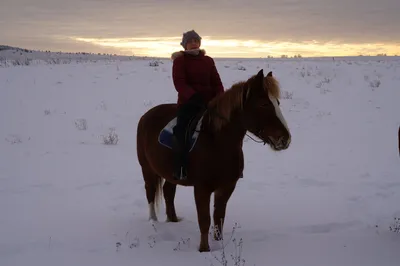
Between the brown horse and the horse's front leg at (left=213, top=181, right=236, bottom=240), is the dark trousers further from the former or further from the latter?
the horse's front leg at (left=213, top=181, right=236, bottom=240)

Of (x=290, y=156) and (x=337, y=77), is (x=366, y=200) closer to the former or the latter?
(x=290, y=156)

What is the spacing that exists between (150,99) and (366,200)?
981 centimetres

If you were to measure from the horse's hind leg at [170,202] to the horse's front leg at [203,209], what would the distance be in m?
1.04

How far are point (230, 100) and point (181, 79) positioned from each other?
2.37 ft

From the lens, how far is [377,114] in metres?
12.1

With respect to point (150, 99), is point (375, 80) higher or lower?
higher

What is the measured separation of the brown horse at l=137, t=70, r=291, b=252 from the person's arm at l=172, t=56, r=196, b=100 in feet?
0.93

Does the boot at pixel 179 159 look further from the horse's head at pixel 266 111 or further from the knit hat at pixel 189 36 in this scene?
the knit hat at pixel 189 36

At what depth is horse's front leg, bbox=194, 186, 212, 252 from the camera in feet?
13.4

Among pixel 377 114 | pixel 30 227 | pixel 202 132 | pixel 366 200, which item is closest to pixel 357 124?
pixel 377 114

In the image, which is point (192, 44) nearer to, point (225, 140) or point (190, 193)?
point (225, 140)

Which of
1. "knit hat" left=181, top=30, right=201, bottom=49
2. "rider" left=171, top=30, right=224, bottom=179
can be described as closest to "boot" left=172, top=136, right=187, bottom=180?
"rider" left=171, top=30, right=224, bottom=179

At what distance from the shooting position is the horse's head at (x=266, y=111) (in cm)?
366

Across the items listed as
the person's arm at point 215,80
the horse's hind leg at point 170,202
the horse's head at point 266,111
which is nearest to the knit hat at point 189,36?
the person's arm at point 215,80
